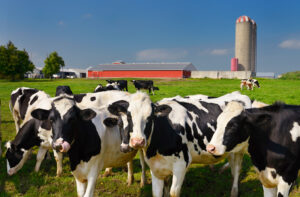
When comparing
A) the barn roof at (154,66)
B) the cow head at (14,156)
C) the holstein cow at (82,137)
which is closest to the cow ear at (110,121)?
the holstein cow at (82,137)

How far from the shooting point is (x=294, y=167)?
3.53 metres

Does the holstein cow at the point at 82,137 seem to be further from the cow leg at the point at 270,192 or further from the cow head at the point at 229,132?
the cow leg at the point at 270,192

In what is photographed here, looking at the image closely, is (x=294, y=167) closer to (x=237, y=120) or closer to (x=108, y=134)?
(x=237, y=120)

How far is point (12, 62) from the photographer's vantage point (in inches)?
2301

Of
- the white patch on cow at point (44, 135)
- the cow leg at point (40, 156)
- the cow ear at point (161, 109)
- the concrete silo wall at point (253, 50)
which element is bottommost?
the cow leg at point (40, 156)

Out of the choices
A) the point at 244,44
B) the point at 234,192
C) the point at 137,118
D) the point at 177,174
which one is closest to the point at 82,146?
the point at 137,118

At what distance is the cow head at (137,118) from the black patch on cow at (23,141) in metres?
2.47

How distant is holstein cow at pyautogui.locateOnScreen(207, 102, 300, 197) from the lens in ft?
11.5

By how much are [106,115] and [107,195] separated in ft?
5.62

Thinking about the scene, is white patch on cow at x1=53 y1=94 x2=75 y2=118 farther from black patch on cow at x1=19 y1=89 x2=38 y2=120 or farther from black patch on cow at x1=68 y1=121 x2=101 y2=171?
black patch on cow at x1=19 y1=89 x2=38 y2=120

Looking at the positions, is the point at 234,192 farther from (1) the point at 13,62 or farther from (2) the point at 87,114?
(1) the point at 13,62

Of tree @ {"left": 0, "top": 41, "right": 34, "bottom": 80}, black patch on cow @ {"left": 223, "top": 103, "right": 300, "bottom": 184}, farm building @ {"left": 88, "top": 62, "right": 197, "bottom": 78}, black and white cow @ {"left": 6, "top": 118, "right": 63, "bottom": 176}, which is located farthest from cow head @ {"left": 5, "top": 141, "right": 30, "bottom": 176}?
farm building @ {"left": 88, "top": 62, "right": 197, "bottom": 78}

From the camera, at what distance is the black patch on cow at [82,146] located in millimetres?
4051

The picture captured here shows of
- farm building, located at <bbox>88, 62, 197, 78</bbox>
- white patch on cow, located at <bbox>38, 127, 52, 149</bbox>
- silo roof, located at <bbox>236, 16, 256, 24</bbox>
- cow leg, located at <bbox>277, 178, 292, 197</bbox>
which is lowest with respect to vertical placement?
cow leg, located at <bbox>277, 178, 292, 197</bbox>
